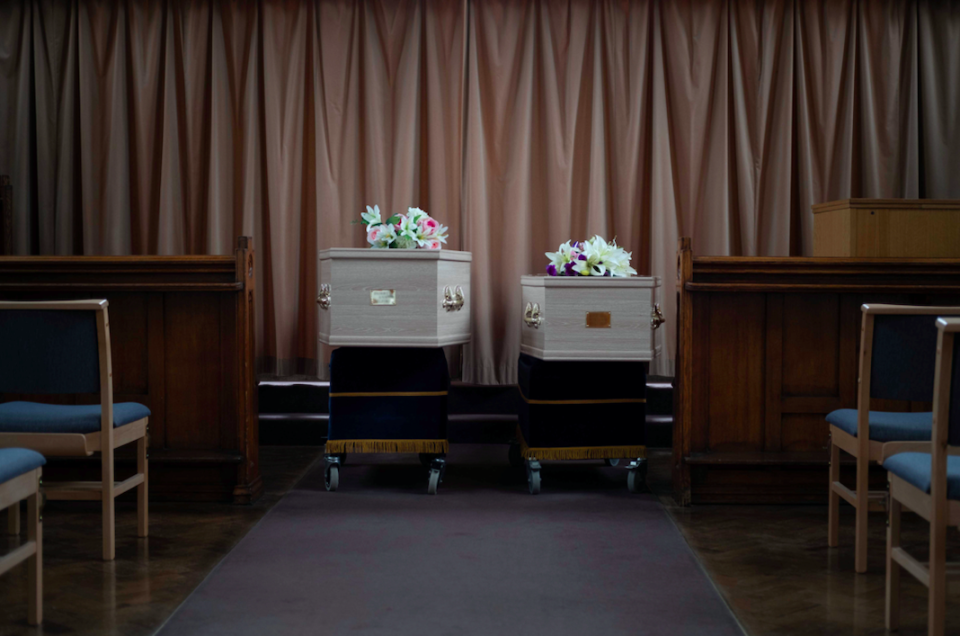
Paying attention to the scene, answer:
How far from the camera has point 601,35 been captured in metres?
5.07

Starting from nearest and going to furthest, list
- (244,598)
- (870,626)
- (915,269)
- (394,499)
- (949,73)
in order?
(870,626) < (244,598) < (915,269) < (394,499) < (949,73)

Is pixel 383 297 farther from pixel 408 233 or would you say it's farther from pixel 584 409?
pixel 584 409

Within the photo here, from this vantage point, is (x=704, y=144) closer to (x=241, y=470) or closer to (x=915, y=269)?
(x=915, y=269)

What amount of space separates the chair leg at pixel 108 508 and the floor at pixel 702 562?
53mm

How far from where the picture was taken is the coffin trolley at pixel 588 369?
141 inches

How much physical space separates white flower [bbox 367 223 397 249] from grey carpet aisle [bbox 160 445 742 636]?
111 cm

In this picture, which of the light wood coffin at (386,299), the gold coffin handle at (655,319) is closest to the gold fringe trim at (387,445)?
the light wood coffin at (386,299)

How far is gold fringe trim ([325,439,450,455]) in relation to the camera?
12.2 ft

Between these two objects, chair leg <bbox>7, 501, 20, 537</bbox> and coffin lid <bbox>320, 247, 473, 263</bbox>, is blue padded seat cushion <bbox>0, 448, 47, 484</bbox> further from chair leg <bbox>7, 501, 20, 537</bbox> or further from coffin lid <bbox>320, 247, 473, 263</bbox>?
coffin lid <bbox>320, 247, 473, 263</bbox>

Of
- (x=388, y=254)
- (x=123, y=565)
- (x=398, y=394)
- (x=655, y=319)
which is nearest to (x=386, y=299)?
(x=388, y=254)

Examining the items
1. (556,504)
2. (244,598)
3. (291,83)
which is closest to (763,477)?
(556,504)

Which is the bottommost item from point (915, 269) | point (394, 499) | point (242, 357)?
point (394, 499)

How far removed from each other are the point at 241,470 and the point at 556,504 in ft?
4.38

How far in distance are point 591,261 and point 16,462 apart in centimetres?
233
